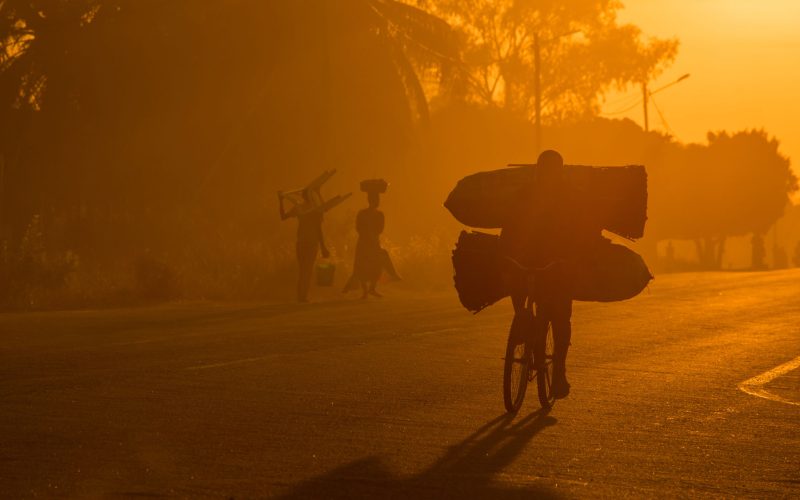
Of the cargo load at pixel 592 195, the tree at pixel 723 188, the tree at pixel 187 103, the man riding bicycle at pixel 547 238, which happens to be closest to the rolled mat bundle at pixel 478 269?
the cargo load at pixel 592 195

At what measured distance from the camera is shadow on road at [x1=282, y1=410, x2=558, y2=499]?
7.27m

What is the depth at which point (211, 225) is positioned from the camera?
39875 millimetres

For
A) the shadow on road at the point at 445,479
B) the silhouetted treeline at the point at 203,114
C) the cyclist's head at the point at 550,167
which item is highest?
the silhouetted treeline at the point at 203,114

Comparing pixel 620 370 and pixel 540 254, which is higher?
pixel 540 254

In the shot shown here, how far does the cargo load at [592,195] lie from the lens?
10.5 meters

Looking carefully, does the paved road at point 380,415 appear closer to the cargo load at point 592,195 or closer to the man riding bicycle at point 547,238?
the man riding bicycle at point 547,238

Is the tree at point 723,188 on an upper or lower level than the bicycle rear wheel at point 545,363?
upper

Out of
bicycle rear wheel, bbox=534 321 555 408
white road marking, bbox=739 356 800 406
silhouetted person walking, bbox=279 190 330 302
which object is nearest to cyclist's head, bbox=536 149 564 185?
bicycle rear wheel, bbox=534 321 555 408

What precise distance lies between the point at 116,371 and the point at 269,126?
28.6 meters

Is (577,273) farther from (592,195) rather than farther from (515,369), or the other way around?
(515,369)

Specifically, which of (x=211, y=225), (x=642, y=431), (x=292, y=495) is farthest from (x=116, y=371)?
(x=211, y=225)

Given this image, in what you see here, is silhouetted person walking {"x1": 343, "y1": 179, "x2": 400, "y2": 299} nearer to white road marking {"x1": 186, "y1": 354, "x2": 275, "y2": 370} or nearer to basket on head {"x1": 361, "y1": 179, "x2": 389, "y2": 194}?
basket on head {"x1": 361, "y1": 179, "x2": 389, "y2": 194}

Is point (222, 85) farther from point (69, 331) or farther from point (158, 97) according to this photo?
point (69, 331)

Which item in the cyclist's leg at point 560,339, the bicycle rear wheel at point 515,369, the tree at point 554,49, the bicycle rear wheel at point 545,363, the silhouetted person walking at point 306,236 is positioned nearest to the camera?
the bicycle rear wheel at point 515,369
